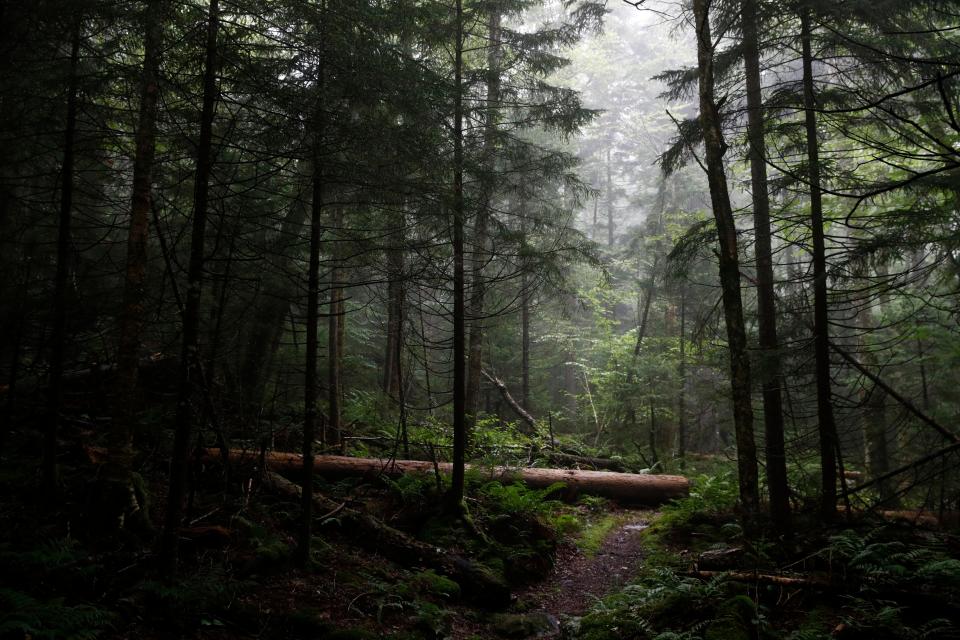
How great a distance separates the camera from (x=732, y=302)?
7.88 m

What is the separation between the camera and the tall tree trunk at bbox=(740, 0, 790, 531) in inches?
353

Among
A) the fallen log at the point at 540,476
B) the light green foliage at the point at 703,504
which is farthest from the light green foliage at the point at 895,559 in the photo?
the fallen log at the point at 540,476

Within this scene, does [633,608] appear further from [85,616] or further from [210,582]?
[85,616]

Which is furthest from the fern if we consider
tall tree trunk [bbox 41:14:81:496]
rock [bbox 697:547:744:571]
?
rock [bbox 697:547:744:571]

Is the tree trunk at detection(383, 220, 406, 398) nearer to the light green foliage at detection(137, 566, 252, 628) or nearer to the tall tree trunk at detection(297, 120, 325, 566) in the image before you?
the tall tree trunk at detection(297, 120, 325, 566)

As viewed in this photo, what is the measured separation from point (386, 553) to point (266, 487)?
239cm

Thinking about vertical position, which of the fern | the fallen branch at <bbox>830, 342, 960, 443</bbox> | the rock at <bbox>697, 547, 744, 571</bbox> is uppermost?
the fallen branch at <bbox>830, 342, 960, 443</bbox>

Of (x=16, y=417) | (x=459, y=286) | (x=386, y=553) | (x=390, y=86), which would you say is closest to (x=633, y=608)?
(x=386, y=553)

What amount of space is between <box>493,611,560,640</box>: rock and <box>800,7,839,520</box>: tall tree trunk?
4.80m

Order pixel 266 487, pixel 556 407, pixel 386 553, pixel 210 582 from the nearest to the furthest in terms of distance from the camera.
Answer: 1. pixel 210 582
2. pixel 386 553
3. pixel 266 487
4. pixel 556 407

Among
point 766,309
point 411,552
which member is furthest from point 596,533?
point 766,309

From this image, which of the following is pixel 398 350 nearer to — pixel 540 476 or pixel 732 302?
pixel 732 302

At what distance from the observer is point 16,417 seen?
9805mm

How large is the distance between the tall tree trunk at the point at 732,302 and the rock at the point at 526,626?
119 inches
